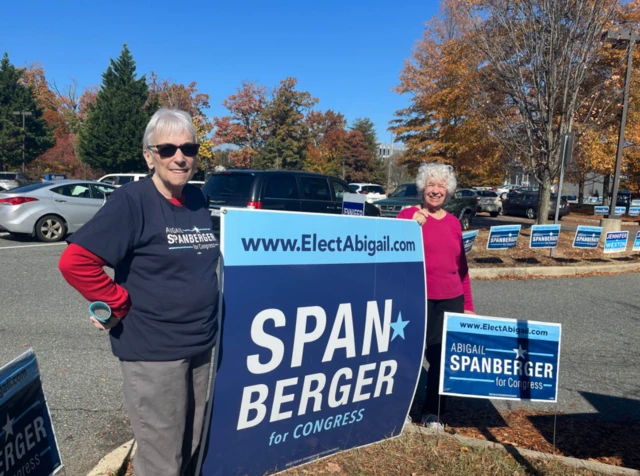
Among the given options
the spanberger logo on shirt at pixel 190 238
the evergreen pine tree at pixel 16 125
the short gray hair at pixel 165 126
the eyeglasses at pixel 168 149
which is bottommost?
the spanberger logo on shirt at pixel 190 238

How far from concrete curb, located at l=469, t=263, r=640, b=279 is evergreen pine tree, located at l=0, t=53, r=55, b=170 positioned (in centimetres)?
4495

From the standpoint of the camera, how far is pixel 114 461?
2895 millimetres

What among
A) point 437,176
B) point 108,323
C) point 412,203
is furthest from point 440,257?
point 412,203

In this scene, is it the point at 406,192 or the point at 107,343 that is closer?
the point at 107,343

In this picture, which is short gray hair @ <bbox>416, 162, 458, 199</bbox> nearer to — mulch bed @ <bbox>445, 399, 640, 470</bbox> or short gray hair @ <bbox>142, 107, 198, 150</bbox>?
mulch bed @ <bbox>445, 399, 640, 470</bbox>

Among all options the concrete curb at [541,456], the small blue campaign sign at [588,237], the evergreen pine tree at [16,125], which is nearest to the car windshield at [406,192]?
the small blue campaign sign at [588,237]

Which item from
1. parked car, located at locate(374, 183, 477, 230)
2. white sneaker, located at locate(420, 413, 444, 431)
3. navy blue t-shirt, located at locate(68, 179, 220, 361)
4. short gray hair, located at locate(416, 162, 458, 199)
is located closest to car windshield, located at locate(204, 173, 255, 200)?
parked car, located at locate(374, 183, 477, 230)

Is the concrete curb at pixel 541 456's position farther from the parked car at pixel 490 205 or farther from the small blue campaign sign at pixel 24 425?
the parked car at pixel 490 205

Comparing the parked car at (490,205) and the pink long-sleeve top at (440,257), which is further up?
the pink long-sleeve top at (440,257)

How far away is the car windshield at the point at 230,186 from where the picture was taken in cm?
1105

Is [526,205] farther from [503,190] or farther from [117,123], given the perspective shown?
[117,123]

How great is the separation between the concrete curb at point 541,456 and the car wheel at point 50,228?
10918mm

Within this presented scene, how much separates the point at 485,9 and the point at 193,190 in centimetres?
1408

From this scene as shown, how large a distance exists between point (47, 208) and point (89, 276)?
444 inches
